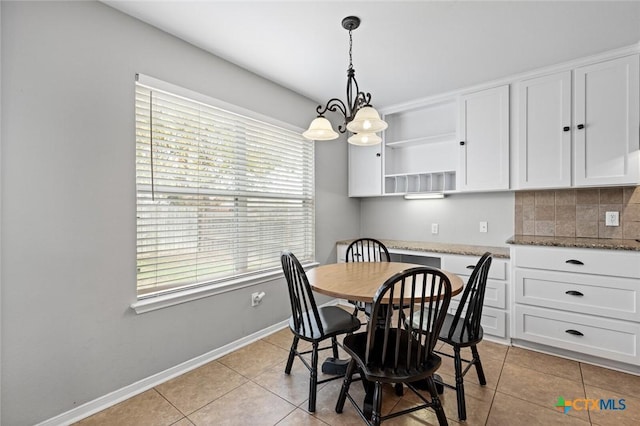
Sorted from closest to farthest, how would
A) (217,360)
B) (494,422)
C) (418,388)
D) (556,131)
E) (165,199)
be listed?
(494,422)
(418,388)
(165,199)
(217,360)
(556,131)

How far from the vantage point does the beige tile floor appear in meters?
1.72

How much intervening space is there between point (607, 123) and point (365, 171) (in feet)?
7.50

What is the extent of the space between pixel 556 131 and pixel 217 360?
3488 mm

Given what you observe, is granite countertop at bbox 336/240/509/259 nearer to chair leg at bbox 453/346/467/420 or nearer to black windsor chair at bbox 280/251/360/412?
chair leg at bbox 453/346/467/420

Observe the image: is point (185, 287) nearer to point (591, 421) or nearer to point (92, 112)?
point (92, 112)

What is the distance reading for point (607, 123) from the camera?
241 cm

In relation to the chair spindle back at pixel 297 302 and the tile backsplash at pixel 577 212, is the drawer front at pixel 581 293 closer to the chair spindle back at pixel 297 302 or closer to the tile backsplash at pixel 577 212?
the tile backsplash at pixel 577 212

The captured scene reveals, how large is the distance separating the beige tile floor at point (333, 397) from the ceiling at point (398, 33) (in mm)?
2479

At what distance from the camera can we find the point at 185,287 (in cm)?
229

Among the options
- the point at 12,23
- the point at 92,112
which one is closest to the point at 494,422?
the point at 92,112

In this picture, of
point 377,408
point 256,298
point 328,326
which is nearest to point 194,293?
point 256,298

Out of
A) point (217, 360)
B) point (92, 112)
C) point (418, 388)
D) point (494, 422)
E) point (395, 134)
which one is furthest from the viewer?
point (395, 134)

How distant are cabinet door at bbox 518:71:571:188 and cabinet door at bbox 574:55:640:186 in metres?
0.07

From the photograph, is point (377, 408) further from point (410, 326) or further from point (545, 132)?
point (545, 132)
